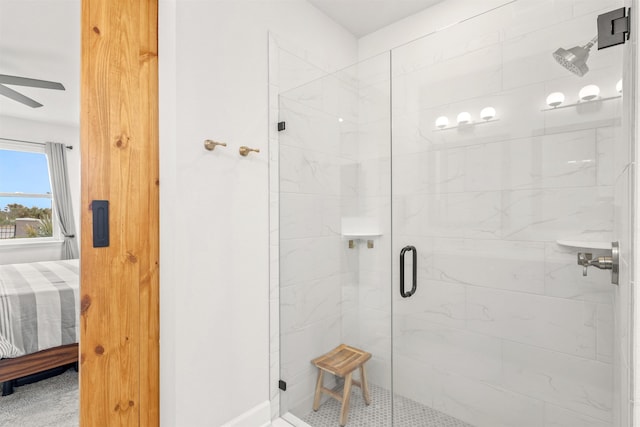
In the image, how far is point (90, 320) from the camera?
1291mm

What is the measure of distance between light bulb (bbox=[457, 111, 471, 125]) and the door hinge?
480 millimetres

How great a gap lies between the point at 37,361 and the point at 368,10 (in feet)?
8.24

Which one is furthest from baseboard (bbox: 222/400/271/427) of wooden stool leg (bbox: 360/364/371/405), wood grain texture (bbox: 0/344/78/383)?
wood grain texture (bbox: 0/344/78/383)

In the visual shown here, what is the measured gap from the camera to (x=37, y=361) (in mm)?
1146

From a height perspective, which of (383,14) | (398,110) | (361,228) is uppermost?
(383,14)

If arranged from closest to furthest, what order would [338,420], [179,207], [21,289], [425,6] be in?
[21,289] → [179,207] → [338,420] → [425,6]

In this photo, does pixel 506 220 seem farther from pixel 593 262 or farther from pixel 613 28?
pixel 613 28

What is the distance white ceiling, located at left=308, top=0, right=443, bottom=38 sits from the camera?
82.8 inches

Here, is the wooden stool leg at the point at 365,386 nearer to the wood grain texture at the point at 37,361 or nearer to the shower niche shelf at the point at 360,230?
the shower niche shelf at the point at 360,230

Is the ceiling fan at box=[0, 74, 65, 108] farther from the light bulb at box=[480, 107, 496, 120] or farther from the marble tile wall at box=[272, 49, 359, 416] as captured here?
the light bulb at box=[480, 107, 496, 120]

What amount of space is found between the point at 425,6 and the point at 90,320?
2.54 meters

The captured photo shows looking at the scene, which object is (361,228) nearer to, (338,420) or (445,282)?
(445,282)

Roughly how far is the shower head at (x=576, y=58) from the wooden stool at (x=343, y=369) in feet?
4.99

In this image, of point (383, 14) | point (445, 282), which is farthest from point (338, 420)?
point (383, 14)
